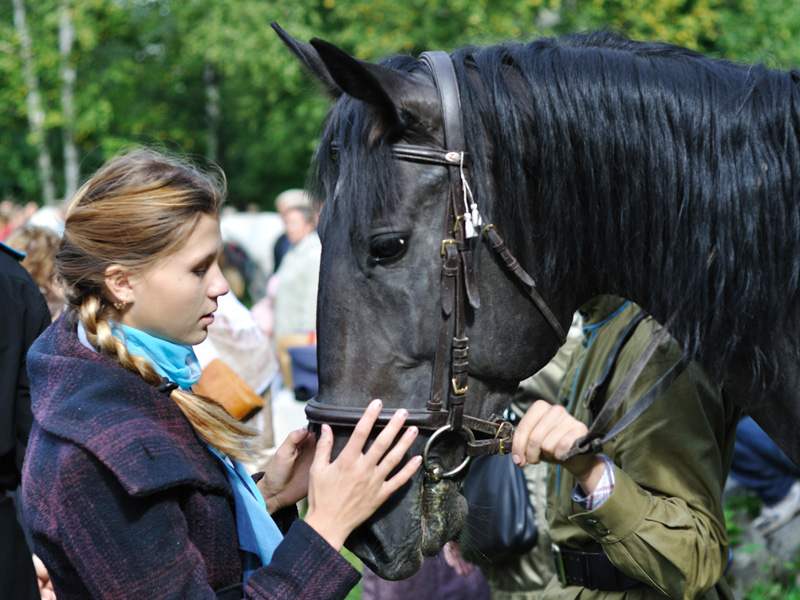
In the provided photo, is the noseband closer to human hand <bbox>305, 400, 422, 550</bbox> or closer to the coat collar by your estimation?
human hand <bbox>305, 400, 422, 550</bbox>

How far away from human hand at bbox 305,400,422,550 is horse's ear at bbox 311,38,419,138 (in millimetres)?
614

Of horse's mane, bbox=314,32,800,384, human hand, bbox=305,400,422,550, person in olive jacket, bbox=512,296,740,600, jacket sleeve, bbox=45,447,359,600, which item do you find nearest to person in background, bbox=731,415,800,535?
person in olive jacket, bbox=512,296,740,600

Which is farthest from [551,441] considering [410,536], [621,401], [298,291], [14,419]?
[298,291]

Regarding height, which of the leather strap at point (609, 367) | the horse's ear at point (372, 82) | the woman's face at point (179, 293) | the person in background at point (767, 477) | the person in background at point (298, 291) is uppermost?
the horse's ear at point (372, 82)

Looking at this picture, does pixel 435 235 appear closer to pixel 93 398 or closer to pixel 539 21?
pixel 93 398

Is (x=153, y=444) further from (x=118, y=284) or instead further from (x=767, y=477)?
(x=767, y=477)

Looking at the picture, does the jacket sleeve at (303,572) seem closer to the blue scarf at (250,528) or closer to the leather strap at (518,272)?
the blue scarf at (250,528)

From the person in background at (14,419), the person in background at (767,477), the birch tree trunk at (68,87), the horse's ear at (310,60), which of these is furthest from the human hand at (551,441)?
the birch tree trunk at (68,87)

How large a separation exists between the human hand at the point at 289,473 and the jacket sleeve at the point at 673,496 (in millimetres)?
694

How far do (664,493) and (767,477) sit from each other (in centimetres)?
350

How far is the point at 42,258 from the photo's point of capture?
4.01m

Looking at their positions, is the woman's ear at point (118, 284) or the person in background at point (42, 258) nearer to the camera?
the woman's ear at point (118, 284)

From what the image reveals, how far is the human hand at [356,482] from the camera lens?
1.62 m

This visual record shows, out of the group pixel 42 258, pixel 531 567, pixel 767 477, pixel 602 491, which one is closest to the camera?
pixel 602 491
